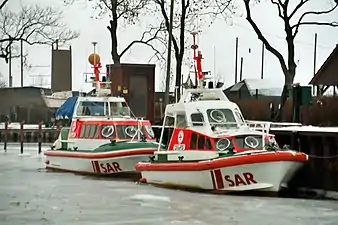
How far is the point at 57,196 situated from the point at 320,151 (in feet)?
24.6

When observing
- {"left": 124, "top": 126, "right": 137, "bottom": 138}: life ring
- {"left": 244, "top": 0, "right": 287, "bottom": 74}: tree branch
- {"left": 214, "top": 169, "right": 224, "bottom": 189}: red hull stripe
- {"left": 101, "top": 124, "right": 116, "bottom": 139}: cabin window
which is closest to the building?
{"left": 244, "top": 0, "right": 287, "bottom": 74}: tree branch

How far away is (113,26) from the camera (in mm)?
50875

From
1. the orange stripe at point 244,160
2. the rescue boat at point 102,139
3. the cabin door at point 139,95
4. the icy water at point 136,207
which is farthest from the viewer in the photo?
the cabin door at point 139,95

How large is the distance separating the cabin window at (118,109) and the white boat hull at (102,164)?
8.52ft

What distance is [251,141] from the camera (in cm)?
2308

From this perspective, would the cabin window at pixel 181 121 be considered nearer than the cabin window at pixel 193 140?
No

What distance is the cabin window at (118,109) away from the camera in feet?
108

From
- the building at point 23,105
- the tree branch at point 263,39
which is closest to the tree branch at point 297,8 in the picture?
the tree branch at point 263,39

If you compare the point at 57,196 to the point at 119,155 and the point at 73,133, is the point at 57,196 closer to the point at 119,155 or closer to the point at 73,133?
the point at 119,155

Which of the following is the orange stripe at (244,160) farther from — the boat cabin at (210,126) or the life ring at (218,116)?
the life ring at (218,116)

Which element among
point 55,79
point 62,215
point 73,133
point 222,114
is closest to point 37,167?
point 73,133

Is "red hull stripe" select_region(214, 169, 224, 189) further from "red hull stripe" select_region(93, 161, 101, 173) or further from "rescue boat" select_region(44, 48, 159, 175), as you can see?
"red hull stripe" select_region(93, 161, 101, 173)

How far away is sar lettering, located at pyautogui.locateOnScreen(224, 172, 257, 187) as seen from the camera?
2216 centimetres

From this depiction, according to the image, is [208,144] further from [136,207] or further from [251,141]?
[136,207]
